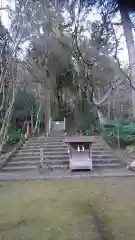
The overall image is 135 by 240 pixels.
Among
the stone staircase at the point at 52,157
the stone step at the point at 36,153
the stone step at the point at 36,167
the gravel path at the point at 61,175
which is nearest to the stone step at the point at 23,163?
the stone staircase at the point at 52,157

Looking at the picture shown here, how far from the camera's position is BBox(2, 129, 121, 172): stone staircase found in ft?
26.5

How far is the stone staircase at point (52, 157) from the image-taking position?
8.08m

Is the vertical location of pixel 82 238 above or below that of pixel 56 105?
below

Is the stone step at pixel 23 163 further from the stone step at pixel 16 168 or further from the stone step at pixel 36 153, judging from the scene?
the stone step at pixel 36 153

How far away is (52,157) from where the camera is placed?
9039 millimetres

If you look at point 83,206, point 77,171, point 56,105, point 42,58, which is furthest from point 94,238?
point 56,105

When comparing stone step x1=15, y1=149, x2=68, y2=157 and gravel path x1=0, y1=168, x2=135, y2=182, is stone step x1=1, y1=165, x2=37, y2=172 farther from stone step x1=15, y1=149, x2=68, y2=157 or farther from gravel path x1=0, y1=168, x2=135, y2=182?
stone step x1=15, y1=149, x2=68, y2=157

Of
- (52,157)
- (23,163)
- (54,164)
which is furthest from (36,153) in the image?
(54,164)

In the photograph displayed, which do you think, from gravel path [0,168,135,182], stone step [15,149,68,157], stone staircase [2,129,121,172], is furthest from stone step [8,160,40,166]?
gravel path [0,168,135,182]

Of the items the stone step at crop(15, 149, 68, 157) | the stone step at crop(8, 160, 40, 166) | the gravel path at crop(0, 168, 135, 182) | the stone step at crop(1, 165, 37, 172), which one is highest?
the stone step at crop(15, 149, 68, 157)

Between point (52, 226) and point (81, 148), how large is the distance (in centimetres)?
436

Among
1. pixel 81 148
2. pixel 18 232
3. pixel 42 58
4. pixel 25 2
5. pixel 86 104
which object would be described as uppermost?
pixel 42 58

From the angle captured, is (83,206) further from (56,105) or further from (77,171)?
(56,105)

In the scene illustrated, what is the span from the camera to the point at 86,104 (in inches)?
602
